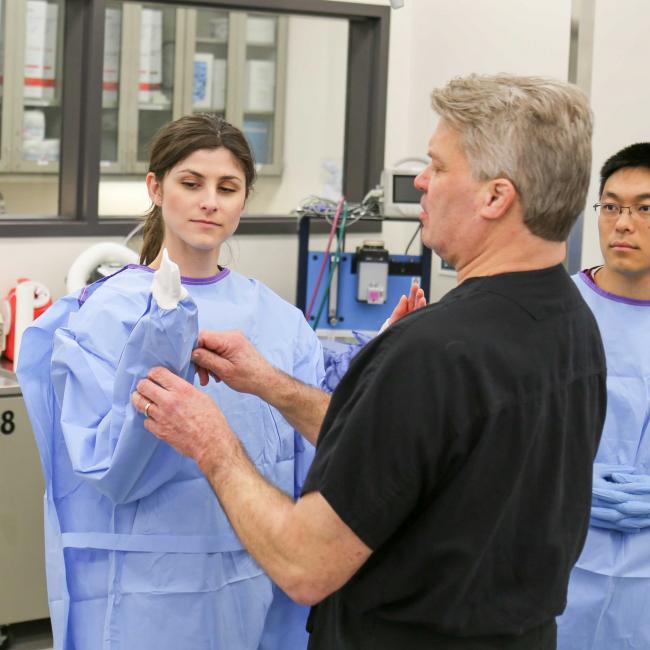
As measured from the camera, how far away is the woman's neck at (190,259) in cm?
198

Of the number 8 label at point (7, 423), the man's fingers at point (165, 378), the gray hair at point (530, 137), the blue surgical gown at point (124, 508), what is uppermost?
the gray hair at point (530, 137)

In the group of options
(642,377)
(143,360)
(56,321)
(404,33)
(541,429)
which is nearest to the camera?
(541,429)

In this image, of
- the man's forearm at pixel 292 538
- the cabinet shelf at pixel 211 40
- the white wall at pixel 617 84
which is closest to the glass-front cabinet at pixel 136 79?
the cabinet shelf at pixel 211 40

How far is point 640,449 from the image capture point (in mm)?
2002

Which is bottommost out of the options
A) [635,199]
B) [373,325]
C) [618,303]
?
[373,325]

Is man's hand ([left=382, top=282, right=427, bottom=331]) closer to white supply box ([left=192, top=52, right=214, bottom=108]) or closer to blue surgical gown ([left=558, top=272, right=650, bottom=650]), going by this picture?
blue surgical gown ([left=558, top=272, right=650, bottom=650])

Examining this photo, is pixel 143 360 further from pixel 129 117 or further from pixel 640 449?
pixel 129 117

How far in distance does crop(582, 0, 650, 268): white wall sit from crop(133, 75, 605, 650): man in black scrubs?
206 centimetres

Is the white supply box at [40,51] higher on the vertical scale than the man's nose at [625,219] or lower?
higher

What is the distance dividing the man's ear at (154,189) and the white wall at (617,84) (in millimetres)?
1635

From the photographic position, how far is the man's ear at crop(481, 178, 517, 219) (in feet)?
3.89

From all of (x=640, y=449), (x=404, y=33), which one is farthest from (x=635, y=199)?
(x=404, y=33)

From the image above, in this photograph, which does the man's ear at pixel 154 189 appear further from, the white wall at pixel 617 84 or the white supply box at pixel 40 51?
the white supply box at pixel 40 51

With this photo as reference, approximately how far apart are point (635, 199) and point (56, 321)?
108 cm
